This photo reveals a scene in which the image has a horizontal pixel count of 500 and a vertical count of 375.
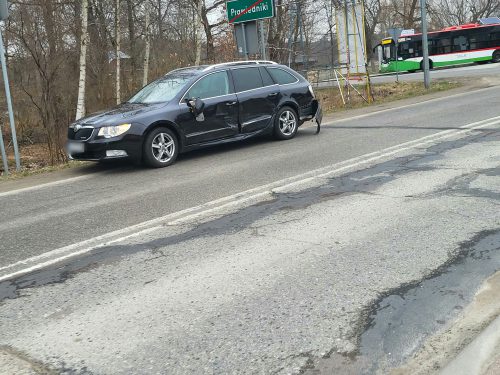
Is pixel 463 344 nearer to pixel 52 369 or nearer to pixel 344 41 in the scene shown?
pixel 52 369

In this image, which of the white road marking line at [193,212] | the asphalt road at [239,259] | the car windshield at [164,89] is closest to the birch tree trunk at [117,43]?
the car windshield at [164,89]

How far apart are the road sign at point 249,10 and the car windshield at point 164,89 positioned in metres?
4.88

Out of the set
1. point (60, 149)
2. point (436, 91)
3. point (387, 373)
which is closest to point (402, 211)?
point (387, 373)

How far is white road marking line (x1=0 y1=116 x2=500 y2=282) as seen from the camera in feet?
17.0

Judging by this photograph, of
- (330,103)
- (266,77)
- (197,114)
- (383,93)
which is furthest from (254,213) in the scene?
(383,93)

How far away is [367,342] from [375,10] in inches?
2921

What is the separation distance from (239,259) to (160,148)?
5.15 metres

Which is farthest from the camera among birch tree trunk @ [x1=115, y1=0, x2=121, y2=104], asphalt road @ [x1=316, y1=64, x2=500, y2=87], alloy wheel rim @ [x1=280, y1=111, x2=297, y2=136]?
asphalt road @ [x1=316, y1=64, x2=500, y2=87]

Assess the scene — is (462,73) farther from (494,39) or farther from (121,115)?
(121,115)

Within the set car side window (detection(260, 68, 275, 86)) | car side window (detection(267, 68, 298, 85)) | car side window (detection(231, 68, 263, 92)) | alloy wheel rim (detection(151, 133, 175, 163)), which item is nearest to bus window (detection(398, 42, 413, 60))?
car side window (detection(267, 68, 298, 85))

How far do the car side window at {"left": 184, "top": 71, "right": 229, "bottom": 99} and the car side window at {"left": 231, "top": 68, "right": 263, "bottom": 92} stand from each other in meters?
0.24

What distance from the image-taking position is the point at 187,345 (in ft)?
11.3

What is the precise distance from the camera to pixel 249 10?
1523 cm

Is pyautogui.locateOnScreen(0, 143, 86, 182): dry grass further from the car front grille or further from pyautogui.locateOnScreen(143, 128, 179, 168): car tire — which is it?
pyautogui.locateOnScreen(143, 128, 179, 168): car tire
